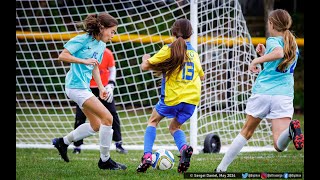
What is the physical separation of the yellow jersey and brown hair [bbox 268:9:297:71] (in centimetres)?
90

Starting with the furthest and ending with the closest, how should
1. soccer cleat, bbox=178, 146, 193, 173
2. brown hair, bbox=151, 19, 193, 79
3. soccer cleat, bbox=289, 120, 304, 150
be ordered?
brown hair, bbox=151, 19, 193, 79 < soccer cleat, bbox=178, 146, 193, 173 < soccer cleat, bbox=289, 120, 304, 150

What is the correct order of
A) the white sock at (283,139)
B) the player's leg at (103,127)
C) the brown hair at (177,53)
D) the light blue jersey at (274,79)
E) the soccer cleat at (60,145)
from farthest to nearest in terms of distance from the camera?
the soccer cleat at (60,145) < the player's leg at (103,127) < the brown hair at (177,53) < the light blue jersey at (274,79) < the white sock at (283,139)

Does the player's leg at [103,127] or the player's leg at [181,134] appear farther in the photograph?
the player's leg at [103,127]

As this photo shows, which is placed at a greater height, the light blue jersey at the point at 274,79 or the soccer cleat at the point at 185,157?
the light blue jersey at the point at 274,79

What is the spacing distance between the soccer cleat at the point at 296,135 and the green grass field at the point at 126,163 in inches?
42.8

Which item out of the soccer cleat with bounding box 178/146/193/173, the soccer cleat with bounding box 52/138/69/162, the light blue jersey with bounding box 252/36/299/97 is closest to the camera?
the light blue jersey with bounding box 252/36/299/97

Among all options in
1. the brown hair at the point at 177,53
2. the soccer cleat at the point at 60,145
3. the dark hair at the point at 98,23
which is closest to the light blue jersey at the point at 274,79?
the brown hair at the point at 177,53

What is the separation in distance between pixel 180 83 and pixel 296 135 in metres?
1.29

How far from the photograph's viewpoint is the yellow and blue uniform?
5793 millimetres

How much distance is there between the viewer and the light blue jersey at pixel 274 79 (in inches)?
209

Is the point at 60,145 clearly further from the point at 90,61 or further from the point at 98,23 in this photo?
the point at 98,23

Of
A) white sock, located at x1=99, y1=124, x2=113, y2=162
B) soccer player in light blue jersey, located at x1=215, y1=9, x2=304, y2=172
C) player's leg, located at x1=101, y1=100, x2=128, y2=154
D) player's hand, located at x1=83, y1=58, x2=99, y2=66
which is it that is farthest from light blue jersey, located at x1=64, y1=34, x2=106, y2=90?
player's leg, located at x1=101, y1=100, x2=128, y2=154

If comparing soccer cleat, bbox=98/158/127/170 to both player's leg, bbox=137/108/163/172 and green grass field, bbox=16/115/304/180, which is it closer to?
green grass field, bbox=16/115/304/180

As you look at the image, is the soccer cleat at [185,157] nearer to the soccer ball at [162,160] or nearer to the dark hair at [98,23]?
the soccer ball at [162,160]
